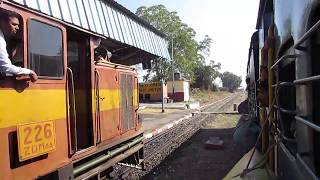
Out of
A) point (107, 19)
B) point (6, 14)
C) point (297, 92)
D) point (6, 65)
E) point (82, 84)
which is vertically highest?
point (107, 19)

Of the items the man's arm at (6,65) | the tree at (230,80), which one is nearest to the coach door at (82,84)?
the man's arm at (6,65)

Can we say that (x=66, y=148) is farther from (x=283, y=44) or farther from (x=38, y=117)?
(x=283, y=44)

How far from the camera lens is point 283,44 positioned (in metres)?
3.90

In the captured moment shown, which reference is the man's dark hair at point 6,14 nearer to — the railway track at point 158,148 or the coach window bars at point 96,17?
the railway track at point 158,148

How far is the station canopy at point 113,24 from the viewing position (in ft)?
36.2

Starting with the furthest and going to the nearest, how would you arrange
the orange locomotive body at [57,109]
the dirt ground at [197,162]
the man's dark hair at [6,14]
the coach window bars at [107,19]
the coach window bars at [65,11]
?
the coach window bars at [107,19] < the coach window bars at [65,11] < the dirt ground at [197,162] < the orange locomotive body at [57,109] < the man's dark hair at [6,14]

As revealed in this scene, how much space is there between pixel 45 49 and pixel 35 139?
114 cm

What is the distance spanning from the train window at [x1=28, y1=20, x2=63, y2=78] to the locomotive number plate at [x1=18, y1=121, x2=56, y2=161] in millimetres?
657

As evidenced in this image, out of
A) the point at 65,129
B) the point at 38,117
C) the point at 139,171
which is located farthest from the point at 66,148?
the point at 139,171

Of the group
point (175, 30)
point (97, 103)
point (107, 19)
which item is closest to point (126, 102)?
point (97, 103)

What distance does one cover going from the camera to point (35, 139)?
465cm

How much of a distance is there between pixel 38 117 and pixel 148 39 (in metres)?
15.8

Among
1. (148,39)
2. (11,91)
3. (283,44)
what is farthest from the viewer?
(148,39)

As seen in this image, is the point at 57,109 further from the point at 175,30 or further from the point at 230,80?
the point at 230,80
